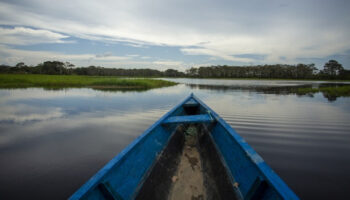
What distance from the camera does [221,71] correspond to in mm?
145875

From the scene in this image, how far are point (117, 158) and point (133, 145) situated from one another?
1.27 ft

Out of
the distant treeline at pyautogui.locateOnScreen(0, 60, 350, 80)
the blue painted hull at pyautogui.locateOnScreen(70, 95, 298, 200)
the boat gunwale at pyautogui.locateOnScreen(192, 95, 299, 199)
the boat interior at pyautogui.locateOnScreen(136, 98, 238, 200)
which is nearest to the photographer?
the boat gunwale at pyautogui.locateOnScreen(192, 95, 299, 199)

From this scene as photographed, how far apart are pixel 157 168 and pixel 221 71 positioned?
15099 centimetres

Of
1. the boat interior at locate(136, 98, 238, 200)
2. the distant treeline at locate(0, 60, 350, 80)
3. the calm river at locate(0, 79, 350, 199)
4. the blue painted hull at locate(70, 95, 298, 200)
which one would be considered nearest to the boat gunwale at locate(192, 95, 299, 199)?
the blue painted hull at locate(70, 95, 298, 200)

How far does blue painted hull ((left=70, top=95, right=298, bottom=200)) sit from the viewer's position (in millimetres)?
1631

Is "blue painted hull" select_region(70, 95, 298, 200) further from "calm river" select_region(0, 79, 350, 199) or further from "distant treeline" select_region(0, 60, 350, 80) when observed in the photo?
"distant treeline" select_region(0, 60, 350, 80)

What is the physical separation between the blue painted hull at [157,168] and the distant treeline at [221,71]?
114702 millimetres

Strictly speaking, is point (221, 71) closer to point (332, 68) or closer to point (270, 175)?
point (332, 68)

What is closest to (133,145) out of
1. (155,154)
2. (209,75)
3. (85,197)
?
(155,154)

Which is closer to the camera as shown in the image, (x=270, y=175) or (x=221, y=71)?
(x=270, y=175)

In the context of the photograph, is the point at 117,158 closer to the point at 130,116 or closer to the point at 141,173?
the point at 141,173

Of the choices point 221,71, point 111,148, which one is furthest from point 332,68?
point 111,148

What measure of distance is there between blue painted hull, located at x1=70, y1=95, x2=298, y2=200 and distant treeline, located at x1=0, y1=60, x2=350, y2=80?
11470 cm

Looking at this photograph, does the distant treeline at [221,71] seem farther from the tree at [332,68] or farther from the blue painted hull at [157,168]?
the blue painted hull at [157,168]
